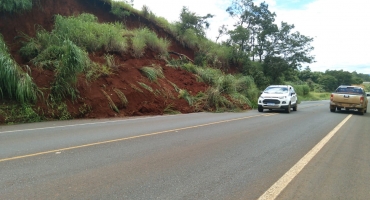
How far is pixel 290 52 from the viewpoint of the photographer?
3906 cm

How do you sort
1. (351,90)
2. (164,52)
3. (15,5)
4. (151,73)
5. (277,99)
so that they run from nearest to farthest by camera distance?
(15,5)
(277,99)
(151,73)
(351,90)
(164,52)

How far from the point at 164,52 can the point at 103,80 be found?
29.5 ft

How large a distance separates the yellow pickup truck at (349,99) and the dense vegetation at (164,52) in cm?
645

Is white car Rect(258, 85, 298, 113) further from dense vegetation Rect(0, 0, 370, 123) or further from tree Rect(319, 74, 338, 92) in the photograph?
tree Rect(319, 74, 338, 92)

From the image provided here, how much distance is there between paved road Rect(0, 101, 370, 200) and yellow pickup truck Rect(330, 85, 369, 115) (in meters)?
12.1

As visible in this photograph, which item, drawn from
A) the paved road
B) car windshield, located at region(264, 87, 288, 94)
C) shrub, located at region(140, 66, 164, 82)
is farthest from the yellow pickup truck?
shrub, located at region(140, 66, 164, 82)

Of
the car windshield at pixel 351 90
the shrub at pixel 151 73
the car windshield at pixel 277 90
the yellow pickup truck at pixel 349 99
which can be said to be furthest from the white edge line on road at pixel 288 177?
the car windshield at pixel 351 90

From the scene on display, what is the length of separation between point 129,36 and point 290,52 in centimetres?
2393

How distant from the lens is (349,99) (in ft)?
67.0

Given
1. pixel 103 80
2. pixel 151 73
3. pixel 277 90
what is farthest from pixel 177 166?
pixel 277 90

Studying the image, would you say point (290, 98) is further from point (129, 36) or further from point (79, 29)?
point (79, 29)

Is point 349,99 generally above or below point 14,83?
below

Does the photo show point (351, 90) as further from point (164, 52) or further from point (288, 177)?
point (288, 177)

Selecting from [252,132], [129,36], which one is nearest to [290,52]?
[129,36]
